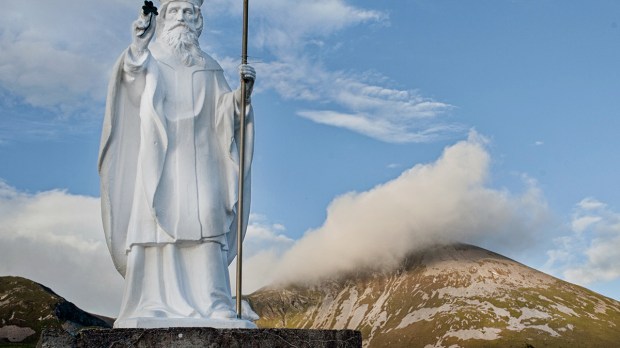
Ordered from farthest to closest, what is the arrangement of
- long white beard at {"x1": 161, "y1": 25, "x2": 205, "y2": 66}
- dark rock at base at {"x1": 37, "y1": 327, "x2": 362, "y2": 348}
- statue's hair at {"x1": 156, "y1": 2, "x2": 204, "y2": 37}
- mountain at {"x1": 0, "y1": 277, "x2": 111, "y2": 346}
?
mountain at {"x1": 0, "y1": 277, "x2": 111, "y2": 346}
statue's hair at {"x1": 156, "y1": 2, "x2": 204, "y2": 37}
long white beard at {"x1": 161, "y1": 25, "x2": 205, "y2": 66}
dark rock at base at {"x1": 37, "y1": 327, "x2": 362, "y2": 348}

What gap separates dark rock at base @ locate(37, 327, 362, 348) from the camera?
8.34 metres

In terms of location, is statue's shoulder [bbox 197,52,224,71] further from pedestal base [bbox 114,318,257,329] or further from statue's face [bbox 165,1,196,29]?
pedestal base [bbox 114,318,257,329]

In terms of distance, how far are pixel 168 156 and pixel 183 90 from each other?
3.72ft

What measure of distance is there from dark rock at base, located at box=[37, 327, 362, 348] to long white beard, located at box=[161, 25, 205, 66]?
16.1ft

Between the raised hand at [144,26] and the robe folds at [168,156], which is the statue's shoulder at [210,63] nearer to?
the robe folds at [168,156]

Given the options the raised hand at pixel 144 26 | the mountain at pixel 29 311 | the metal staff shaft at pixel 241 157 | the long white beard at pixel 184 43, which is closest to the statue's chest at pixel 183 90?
the long white beard at pixel 184 43

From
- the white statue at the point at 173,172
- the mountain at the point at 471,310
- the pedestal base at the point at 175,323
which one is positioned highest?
the mountain at the point at 471,310

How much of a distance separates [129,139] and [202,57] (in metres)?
1.79

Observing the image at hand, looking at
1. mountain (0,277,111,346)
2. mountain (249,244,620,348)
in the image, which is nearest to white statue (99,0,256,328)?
mountain (0,277,111,346)

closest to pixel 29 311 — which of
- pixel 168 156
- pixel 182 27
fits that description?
pixel 182 27

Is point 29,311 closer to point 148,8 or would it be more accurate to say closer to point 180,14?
point 180,14

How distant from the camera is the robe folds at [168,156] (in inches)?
430

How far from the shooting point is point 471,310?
153875 mm

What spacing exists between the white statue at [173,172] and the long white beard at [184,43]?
17mm
